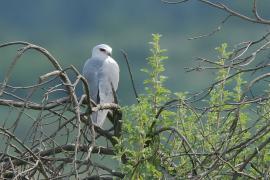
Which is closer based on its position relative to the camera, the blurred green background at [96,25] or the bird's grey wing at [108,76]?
the bird's grey wing at [108,76]

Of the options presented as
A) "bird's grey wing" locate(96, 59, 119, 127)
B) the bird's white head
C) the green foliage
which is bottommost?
the green foliage

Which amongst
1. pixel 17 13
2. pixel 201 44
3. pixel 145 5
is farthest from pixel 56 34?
pixel 201 44

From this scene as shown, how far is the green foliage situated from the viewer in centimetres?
450

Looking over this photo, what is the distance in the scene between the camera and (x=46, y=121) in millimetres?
4453

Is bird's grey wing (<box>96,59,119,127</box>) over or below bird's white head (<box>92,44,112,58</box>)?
below

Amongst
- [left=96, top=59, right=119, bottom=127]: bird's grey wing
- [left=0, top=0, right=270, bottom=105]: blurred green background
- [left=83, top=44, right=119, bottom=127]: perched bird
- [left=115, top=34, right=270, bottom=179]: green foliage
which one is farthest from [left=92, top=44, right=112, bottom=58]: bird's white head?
[left=0, top=0, right=270, bottom=105]: blurred green background

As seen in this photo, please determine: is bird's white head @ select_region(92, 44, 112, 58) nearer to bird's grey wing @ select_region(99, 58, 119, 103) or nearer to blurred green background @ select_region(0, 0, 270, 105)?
bird's grey wing @ select_region(99, 58, 119, 103)

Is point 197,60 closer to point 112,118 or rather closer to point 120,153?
point 120,153

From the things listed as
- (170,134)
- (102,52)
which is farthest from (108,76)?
(170,134)

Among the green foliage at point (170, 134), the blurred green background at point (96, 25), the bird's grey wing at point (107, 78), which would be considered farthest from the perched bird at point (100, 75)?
the blurred green background at point (96, 25)

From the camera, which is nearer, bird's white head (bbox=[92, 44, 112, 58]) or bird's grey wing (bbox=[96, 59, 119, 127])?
bird's grey wing (bbox=[96, 59, 119, 127])

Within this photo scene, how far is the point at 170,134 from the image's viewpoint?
468cm

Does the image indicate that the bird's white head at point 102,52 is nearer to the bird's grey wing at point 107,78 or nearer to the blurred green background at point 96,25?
the bird's grey wing at point 107,78

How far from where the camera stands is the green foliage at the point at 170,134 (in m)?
4.50
